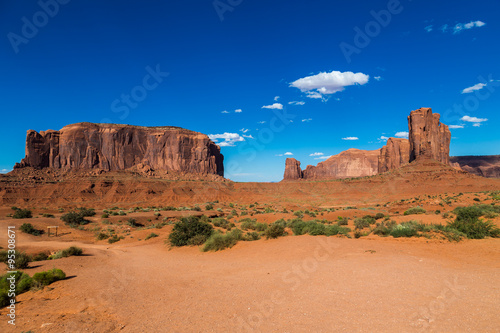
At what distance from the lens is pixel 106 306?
642 centimetres

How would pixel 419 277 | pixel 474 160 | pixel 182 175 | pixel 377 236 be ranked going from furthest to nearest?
pixel 474 160
pixel 182 175
pixel 377 236
pixel 419 277

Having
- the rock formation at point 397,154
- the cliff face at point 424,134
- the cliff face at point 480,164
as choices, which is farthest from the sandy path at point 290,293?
the cliff face at point 480,164

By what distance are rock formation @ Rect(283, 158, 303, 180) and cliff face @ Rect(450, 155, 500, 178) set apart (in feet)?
256

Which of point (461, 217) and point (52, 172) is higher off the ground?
point (52, 172)

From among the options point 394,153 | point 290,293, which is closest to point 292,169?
point 394,153

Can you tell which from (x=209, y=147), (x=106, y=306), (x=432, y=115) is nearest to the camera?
(x=106, y=306)

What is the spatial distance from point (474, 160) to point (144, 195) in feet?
563

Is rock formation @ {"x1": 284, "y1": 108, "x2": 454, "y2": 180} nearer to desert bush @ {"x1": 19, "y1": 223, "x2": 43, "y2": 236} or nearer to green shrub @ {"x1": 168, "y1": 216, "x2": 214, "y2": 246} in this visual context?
green shrub @ {"x1": 168, "y1": 216, "x2": 214, "y2": 246}

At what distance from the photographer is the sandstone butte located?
76.3 meters

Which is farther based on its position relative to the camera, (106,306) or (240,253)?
(240,253)

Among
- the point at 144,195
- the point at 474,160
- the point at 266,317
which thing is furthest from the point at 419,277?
the point at 474,160

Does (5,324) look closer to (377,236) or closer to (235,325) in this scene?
(235,325)

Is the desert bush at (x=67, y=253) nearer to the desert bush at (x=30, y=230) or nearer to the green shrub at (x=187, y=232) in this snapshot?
the green shrub at (x=187, y=232)

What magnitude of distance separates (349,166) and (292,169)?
4201cm
